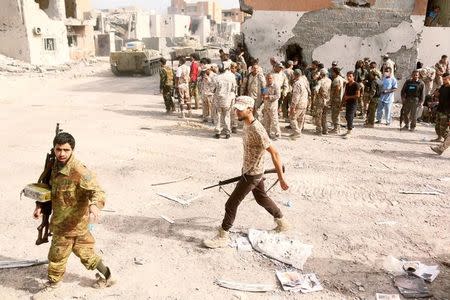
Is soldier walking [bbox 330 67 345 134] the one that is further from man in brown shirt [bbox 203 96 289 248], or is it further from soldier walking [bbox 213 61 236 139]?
man in brown shirt [bbox 203 96 289 248]

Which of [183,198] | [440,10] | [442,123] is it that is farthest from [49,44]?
[442,123]

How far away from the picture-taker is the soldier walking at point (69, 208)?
10.9ft

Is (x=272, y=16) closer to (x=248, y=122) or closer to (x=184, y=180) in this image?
(x=184, y=180)

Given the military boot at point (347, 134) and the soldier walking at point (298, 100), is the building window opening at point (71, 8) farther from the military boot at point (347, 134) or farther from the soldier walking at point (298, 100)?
the military boot at point (347, 134)

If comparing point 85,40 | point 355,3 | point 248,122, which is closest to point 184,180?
point 248,122

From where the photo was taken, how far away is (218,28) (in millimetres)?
59188

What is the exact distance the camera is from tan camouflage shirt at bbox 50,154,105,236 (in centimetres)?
333

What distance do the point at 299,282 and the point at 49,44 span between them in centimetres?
2747

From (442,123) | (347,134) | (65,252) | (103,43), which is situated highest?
(103,43)

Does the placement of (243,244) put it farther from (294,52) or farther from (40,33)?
(40,33)

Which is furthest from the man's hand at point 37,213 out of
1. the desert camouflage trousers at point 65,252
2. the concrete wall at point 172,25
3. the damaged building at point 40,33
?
the concrete wall at point 172,25

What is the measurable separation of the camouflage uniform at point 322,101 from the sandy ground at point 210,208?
16.0 inches

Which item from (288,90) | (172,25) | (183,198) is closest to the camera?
(183,198)

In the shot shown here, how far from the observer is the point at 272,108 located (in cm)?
898
